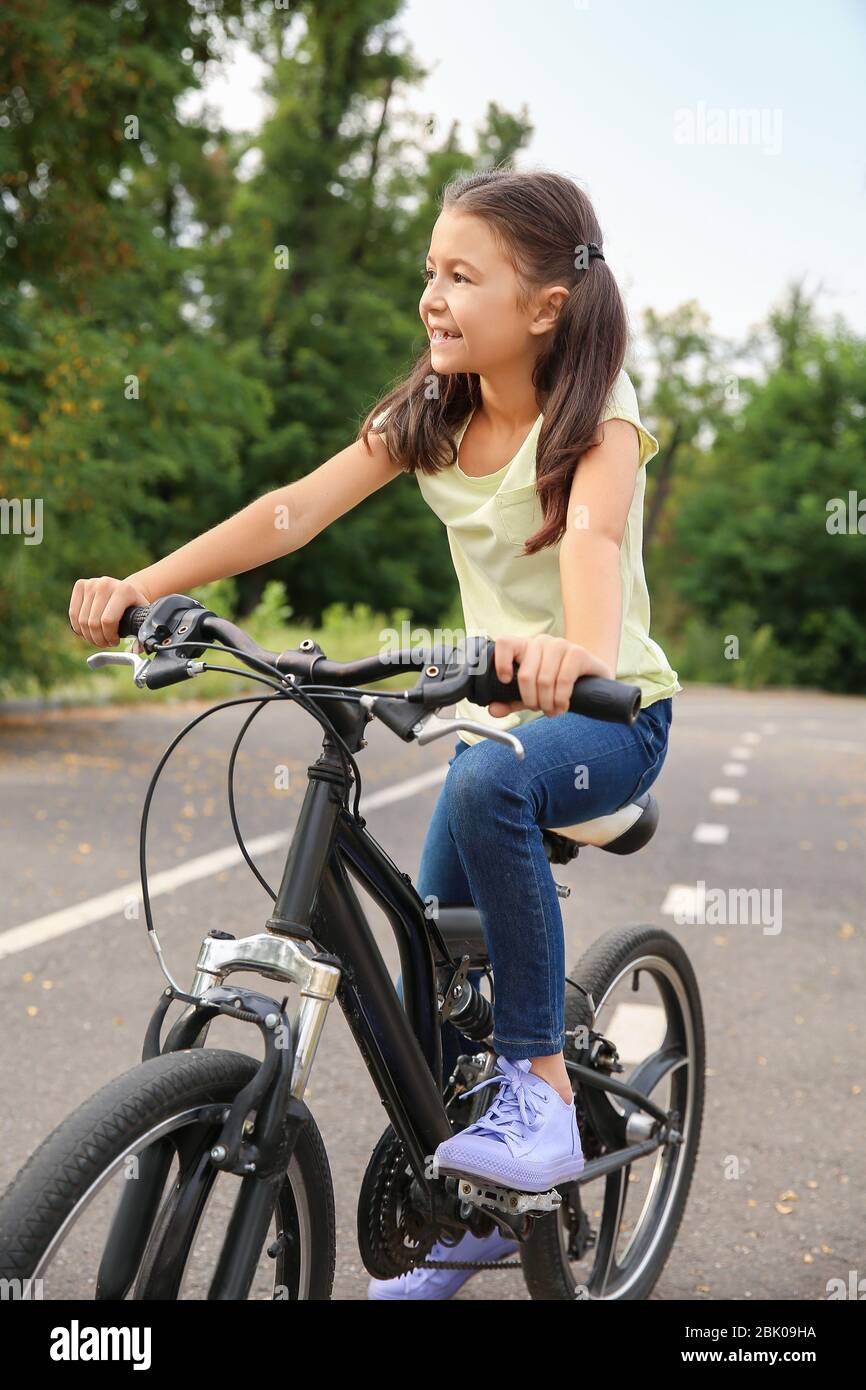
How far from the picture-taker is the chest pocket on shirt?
2.37 meters

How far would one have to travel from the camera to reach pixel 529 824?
228 centimetres

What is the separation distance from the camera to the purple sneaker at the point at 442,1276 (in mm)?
2953

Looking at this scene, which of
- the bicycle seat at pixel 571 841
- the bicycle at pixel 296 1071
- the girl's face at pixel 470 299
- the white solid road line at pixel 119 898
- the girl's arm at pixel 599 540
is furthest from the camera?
the white solid road line at pixel 119 898

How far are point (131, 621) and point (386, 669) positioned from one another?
1.52 ft

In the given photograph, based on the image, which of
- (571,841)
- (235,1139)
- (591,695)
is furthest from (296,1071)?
(571,841)

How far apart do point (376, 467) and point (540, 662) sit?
876mm

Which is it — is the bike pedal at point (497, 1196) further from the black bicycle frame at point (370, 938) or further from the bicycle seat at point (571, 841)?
the bicycle seat at point (571, 841)

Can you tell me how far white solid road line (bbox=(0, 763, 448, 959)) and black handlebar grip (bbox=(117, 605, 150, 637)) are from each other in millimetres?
3000

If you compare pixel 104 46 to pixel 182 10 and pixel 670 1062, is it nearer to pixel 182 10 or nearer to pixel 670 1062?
pixel 182 10

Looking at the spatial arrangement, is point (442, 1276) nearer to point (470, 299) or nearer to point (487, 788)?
point (487, 788)

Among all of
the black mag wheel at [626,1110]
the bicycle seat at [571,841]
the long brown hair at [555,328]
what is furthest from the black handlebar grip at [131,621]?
the black mag wheel at [626,1110]
